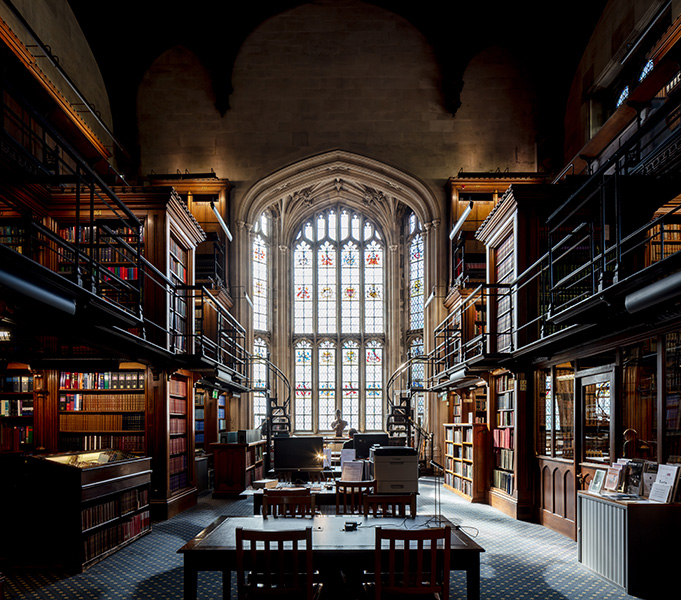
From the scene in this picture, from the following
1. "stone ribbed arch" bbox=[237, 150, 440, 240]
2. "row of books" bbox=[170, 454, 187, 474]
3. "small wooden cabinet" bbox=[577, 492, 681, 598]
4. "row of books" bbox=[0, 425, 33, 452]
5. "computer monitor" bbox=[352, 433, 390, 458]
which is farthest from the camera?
"stone ribbed arch" bbox=[237, 150, 440, 240]

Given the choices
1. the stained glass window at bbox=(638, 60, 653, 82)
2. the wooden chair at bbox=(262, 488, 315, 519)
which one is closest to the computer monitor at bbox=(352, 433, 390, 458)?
the wooden chair at bbox=(262, 488, 315, 519)

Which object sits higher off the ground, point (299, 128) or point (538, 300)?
point (299, 128)

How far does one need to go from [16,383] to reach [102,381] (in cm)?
117

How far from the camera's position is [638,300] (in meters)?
4.43

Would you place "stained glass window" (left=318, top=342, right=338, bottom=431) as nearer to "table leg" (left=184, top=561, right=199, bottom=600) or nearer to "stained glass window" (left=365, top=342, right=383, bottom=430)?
"stained glass window" (left=365, top=342, right=383, bottom=430)

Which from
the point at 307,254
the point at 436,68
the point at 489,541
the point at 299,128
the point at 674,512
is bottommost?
the point at 489,541

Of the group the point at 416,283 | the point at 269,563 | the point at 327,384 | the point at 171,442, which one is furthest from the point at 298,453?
the point at 327,384

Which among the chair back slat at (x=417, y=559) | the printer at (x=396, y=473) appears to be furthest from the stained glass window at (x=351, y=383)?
the chair back slat at (x=417, y=559)

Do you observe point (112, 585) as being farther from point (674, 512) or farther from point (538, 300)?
point (538, 300)

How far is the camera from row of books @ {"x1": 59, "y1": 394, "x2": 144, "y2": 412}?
8.91 m

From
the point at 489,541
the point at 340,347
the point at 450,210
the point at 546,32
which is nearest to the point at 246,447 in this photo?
the point at 489,541

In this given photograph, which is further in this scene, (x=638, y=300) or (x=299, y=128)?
(x=299, y=128)

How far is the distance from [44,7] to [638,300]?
427 inches

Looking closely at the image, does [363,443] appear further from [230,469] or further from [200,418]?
[200,418]
